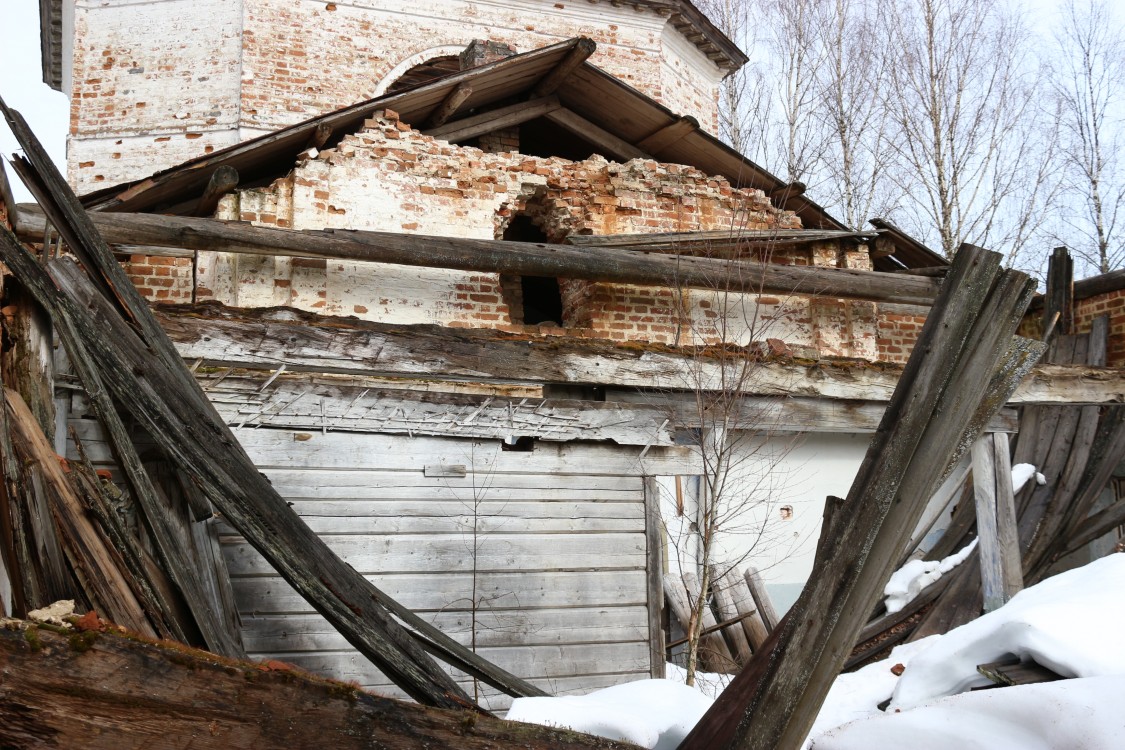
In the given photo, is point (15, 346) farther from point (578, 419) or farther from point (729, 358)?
point (729, 358)

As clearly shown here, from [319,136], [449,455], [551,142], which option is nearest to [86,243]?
[449,455]

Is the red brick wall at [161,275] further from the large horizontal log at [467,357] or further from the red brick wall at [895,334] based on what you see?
the red brick wall at [895,334]

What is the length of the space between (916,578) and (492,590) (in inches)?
149

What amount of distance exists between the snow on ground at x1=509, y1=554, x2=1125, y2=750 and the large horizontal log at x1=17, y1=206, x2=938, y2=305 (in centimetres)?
264

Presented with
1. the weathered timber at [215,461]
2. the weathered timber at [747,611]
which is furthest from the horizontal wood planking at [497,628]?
the weathered timber at [747,611]

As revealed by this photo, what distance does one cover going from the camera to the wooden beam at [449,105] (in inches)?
317

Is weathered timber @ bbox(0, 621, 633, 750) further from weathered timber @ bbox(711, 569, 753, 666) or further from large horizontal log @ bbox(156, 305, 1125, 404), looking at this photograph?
weathered timber @ bbox(711, 569, 753, 666)

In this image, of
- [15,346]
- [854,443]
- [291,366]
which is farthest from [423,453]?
[854,443]

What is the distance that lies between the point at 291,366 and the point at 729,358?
2.54 m

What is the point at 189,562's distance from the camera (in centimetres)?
381

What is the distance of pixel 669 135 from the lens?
891 cm

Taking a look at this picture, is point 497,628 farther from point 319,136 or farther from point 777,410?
point 319,136

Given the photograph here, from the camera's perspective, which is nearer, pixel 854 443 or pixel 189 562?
pixel 189 562

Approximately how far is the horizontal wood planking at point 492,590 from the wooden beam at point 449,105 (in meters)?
4.41
